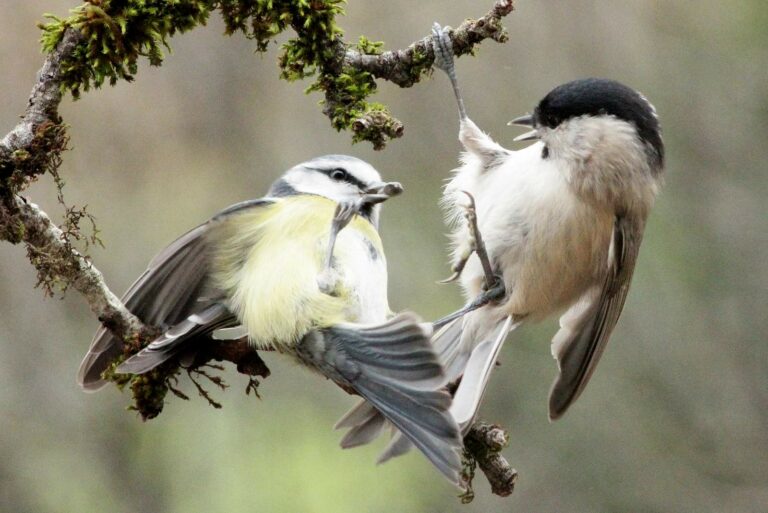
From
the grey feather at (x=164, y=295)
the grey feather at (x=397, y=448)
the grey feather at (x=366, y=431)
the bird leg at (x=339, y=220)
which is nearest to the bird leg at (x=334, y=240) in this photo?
the bird leg at (x=339, y=220)

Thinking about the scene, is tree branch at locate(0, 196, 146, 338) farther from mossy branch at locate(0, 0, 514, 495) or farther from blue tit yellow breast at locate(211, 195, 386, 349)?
blue tit yellow breast at locate(211, 195, 386, 349)

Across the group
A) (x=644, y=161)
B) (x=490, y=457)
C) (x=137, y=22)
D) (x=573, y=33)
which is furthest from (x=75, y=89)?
(x=573, y=33)

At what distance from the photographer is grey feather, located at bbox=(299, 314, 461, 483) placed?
6.82 ft

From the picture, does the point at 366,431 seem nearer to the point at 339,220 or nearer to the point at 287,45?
the point at 339,220

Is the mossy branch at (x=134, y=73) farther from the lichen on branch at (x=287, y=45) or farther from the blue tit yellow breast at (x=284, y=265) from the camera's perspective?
the blue tit yellow breast at (x=284, y=265)

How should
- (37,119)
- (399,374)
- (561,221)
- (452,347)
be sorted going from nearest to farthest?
1. (37,119)
2. (399,374)
3. (561,221)
4. (452,347)

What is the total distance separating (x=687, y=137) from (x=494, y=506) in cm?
209

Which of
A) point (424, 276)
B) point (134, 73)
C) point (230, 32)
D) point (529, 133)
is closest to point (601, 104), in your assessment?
point (529, 133)

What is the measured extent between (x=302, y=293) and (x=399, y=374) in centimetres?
42

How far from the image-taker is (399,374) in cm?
223

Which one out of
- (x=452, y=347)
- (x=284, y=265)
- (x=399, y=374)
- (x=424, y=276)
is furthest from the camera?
(x=424, y=276)

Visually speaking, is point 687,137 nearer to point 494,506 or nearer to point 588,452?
point 588,452

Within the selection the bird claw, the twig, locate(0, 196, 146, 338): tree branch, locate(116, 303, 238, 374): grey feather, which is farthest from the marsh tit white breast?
locate(0, 196, 146, 338): tree branch

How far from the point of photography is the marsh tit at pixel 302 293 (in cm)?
225
